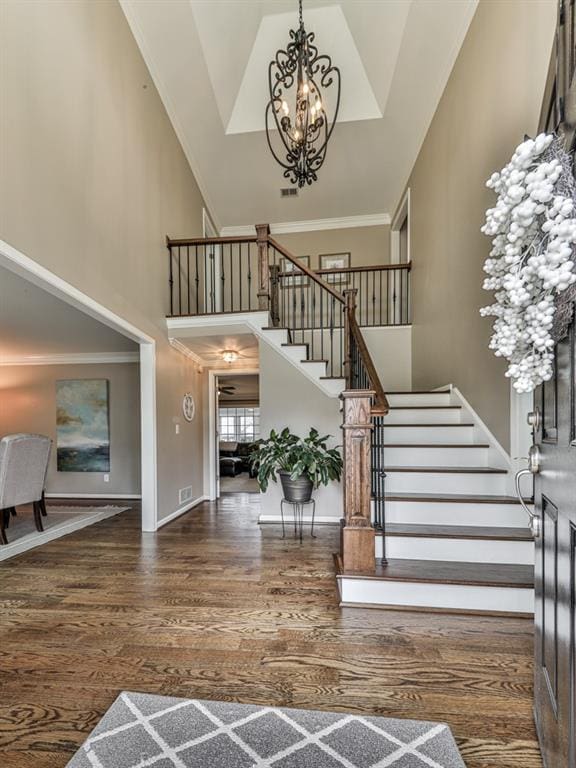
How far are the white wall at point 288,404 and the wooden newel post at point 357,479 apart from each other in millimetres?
1908

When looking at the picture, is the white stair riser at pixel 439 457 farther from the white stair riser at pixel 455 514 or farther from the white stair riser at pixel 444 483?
the white stair riser at pixel 455 514

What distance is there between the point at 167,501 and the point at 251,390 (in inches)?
238

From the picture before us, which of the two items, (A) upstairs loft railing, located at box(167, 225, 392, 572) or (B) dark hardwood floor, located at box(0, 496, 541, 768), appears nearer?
(B) dark hardwood floor, located at box(0, 496, 541, 768)

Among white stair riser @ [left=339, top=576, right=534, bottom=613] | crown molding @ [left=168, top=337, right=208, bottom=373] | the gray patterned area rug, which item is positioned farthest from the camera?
crown molding @ [left=168, top=337, right=208, bottom=373]

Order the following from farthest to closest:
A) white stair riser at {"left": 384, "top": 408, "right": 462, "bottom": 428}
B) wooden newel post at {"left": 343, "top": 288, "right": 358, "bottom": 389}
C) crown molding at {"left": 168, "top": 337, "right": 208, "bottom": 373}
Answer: crown molding at {"left": 168, "top": 337, "right": 208, "bottom": 373} < wooden newel post at {"left": 343, "top": 288, "right": 358, "bottom": 389} < white stair riser at {"left": 384, "top": 408, "right": 462, "bottom": 428}

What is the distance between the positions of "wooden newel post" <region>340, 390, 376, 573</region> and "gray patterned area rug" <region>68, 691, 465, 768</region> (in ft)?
3.27

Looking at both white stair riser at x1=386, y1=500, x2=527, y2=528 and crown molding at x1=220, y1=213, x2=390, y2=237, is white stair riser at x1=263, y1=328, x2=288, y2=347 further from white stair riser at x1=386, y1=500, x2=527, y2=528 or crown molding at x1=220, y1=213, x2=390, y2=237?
crown molding at x1=220, y1=213, x2=390, y2=237

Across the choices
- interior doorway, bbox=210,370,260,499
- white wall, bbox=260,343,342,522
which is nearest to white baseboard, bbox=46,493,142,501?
interior doorway, bbox=210,370,260,499

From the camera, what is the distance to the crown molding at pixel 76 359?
20.9 feet

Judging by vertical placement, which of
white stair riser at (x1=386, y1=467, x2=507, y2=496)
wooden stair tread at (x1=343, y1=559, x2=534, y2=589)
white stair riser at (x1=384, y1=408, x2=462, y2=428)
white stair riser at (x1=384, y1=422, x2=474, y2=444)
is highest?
white stair riser at (x1=384, y1=408, x2=462, y2=428)

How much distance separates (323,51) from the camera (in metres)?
4.54

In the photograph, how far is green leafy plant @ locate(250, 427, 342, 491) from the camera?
11.9 ft

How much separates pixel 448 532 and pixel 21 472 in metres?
4.09

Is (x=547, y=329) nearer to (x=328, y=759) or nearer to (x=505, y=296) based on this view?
(x=505, y=296)
